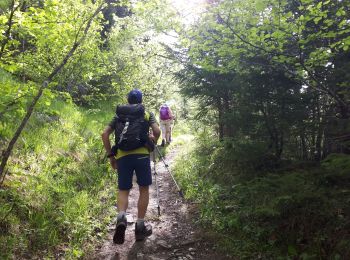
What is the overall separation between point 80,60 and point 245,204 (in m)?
6.88

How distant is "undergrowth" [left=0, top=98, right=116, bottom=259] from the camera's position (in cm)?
454

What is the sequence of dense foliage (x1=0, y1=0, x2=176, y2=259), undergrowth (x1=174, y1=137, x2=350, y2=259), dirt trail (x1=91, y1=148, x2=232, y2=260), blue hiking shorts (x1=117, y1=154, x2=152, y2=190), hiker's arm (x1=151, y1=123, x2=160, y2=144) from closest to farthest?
undergrowth (x1=174, y1=137, x2=350, y2=259)
dense foliage (x1=0, y1=0, x2=176, y2=259)
dirt trail (x1=91, y1=148, x2=232, y2=260)
blue hiking shorts (x1=117, y1=154, x2=152, y2=190)
hiker's arm (x1=151, y1=123, x2=160, y2=144)

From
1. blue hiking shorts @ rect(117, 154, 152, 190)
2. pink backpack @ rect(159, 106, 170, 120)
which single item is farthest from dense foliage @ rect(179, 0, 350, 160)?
pink backpack @ rect(159, 106, 170, 120)

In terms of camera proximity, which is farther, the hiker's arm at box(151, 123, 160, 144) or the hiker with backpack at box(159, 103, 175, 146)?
the hiker with backpack at box(159, 103, 175, 146)

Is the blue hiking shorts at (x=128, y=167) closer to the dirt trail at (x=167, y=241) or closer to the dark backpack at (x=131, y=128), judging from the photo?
the dark backpack at (x=131, y=128)

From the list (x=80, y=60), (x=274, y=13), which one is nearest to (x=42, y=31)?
(x=80, y=60)

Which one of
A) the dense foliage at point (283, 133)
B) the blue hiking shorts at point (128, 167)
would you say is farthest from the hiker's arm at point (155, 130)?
the dense foliage at point (283, 133)

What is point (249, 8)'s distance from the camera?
5.79 m

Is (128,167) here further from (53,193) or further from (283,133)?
(283,133)

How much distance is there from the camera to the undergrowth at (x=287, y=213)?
4.08 m

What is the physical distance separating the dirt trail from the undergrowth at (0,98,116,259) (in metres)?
0.48

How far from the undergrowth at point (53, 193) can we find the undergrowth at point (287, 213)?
2.33 m

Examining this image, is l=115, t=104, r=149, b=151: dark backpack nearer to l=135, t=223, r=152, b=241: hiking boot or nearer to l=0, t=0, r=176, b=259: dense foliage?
l=0, t=0, r=176, b=259: dense foliage

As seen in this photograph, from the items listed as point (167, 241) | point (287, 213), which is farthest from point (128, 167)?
point (287, 213)
